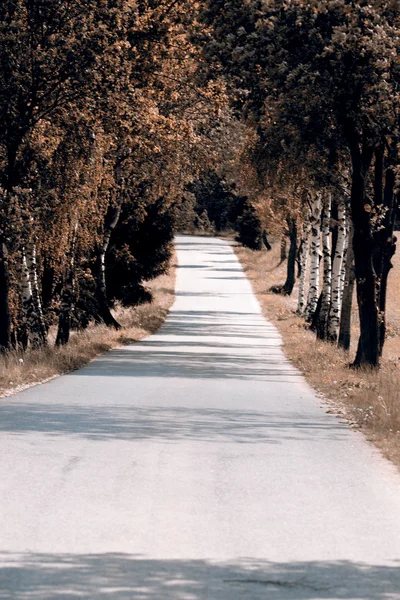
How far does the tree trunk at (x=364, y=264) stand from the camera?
25.2m

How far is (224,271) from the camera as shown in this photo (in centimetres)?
8944

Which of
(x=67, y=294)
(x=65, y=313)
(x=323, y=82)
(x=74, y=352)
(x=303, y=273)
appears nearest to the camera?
(x=323, y=82)

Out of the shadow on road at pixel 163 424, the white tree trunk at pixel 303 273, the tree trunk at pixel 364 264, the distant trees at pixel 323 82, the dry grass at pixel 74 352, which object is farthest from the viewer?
the white tree trunk at pixel 303 273

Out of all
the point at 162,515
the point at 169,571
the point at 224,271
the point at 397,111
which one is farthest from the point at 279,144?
the point at 224,271

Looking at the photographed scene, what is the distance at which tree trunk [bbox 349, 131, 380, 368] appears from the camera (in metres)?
25.2

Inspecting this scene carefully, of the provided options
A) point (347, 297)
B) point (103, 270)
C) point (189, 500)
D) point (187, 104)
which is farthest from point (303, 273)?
point (189, 500)

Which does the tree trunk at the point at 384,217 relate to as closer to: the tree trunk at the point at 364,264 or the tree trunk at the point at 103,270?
the tree trunk at the point at 364,264

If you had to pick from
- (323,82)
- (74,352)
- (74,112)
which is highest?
(323,82)

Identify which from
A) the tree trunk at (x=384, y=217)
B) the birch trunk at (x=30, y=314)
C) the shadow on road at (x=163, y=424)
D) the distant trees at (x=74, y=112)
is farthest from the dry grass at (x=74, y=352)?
the tree trunk at (x=384, y=217)

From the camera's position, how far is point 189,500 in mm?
9297

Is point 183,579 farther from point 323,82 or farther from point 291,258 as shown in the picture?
point 291,258

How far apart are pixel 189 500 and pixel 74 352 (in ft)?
65.6

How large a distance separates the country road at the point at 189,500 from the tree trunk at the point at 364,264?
5929 mm

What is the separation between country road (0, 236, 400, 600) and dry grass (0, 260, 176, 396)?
1917 millimetres
